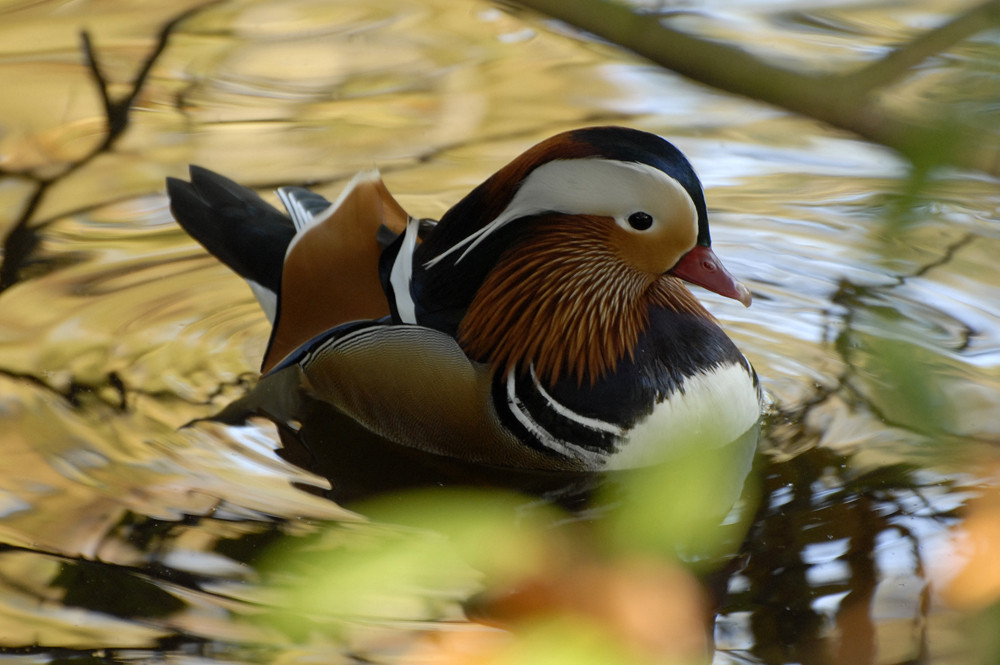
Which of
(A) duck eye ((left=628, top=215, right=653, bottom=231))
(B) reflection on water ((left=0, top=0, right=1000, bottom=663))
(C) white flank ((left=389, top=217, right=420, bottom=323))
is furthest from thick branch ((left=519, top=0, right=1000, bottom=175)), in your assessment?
(C) white flank ((left=389, top=217, right=420, bottom=323))

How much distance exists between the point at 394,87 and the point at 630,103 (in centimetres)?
82

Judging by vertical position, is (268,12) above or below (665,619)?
above

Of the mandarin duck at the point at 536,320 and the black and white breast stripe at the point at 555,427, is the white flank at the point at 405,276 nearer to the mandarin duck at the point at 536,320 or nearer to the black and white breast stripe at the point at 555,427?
the mandarin duck at the point at 536,320

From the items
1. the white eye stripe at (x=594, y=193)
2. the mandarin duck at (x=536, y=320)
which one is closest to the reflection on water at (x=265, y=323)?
the mandarin duck at (x=536, y=320)

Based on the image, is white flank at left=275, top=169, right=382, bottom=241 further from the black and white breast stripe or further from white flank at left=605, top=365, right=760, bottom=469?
white flank at left=605, top=365, right=760, bottom=469

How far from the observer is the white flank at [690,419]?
2.16m

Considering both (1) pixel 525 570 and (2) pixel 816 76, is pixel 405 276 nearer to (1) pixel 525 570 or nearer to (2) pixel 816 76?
(1) pixel 525 570

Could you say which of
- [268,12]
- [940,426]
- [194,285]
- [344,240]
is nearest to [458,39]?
[268,12]

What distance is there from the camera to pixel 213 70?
13.8ft

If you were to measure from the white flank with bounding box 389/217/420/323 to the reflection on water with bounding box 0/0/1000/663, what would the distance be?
0.33 metres

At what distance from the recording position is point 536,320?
7.49 feet

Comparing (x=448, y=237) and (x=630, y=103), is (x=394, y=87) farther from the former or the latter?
(x=448, y=237)

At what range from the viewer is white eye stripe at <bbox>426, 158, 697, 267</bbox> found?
2.03m

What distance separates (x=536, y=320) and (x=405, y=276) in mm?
265
